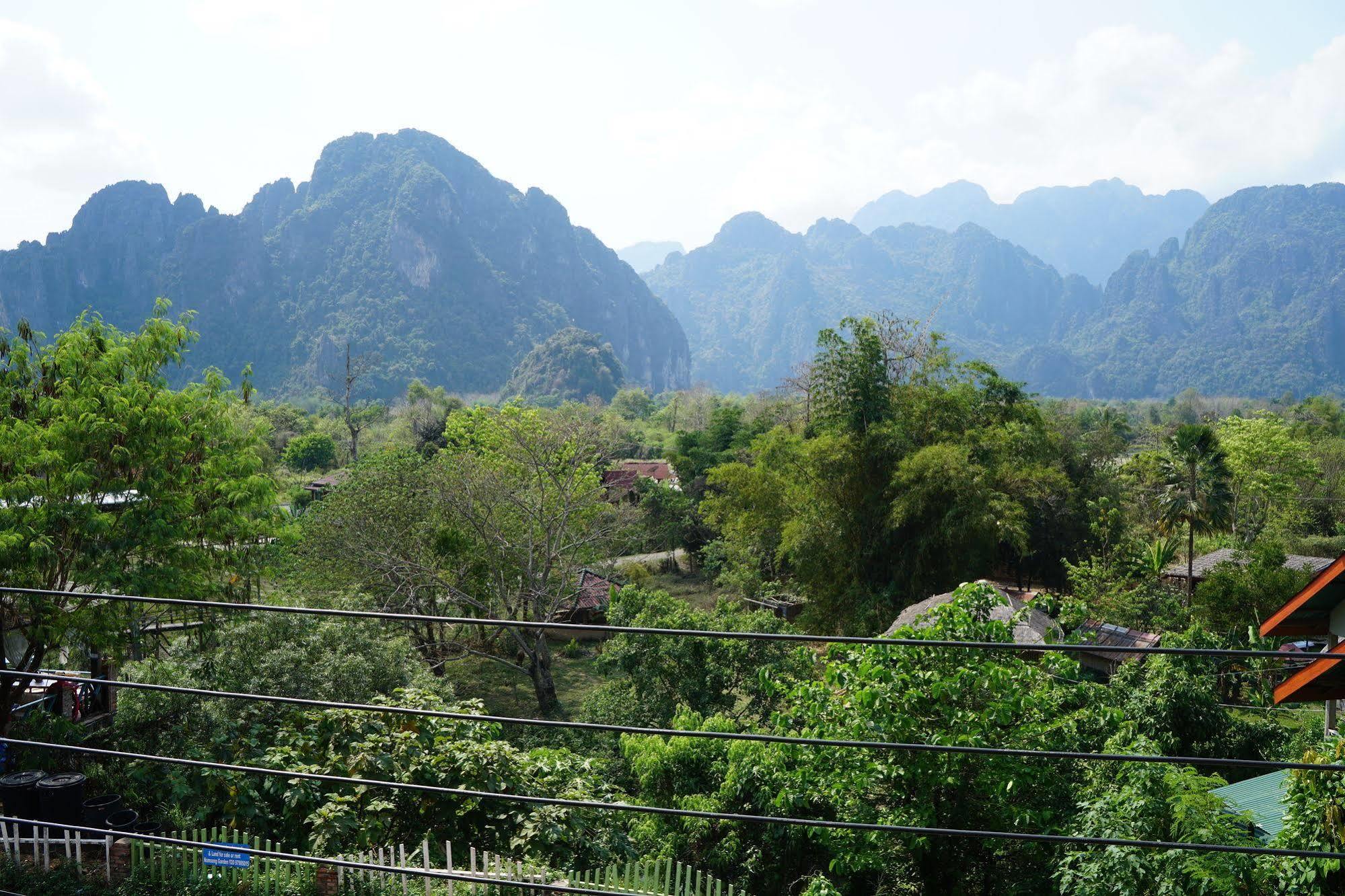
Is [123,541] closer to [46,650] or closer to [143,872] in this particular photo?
[46,650]

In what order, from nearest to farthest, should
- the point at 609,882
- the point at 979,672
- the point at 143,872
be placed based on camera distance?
the point at 143,872 < the point at 609,882 < the point at 979,672

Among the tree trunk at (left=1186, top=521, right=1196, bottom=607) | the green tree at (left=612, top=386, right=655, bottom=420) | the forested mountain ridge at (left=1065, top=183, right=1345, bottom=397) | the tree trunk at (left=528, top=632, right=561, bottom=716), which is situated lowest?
the tree trunk at (left=528, top=632, right=561, bottom=716)

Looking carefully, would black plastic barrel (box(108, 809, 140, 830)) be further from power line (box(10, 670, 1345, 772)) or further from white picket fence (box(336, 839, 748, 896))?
power line (box(10, 670, 1345, 772))

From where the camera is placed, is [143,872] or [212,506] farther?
[212,506]

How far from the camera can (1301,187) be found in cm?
14588

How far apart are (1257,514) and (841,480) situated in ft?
50.1

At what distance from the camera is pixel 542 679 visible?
16.7m

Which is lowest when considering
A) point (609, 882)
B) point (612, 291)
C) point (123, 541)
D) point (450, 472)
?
point (609, 882)

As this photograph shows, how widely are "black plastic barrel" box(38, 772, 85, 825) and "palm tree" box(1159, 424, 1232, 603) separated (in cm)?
2021

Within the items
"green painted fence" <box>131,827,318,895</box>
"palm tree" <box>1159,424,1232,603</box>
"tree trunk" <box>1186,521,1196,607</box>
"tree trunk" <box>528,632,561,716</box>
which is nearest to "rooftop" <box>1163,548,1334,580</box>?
"tree trunk" <box>1186,521,1196,607</box>

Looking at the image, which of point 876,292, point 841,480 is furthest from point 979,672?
point 876,292

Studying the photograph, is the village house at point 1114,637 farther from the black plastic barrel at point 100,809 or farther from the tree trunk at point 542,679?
the black plastic barrel at point 100,809

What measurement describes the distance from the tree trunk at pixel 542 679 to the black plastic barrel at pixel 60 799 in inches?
373

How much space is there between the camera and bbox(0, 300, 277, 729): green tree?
9586 mm
